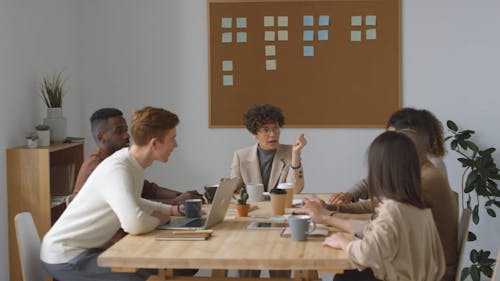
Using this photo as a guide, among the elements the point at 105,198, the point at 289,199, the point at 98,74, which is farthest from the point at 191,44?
the point at 105,198

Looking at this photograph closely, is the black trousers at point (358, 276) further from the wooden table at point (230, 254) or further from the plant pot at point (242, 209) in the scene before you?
the plant pot at point (242, 209)

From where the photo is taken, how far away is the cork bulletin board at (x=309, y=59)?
525cm

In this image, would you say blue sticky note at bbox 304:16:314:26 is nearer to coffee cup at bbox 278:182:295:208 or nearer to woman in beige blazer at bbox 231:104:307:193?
woman in beige blazer at bbox 231:104:307:193

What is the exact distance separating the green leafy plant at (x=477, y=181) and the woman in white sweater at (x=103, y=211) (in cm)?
266

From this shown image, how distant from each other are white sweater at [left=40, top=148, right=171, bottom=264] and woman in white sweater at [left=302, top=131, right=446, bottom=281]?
35.8 inches

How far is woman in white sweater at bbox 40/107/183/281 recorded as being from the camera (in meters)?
2.88

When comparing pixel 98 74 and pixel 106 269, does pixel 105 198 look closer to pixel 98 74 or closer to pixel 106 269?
pixel 106 269

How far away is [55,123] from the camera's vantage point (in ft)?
15.1

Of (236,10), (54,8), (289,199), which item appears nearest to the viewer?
(289,199)

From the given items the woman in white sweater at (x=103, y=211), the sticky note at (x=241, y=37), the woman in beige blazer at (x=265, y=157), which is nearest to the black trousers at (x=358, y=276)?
the woman in white sweater at (x=103, y=211)

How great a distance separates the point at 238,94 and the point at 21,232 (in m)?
2.63

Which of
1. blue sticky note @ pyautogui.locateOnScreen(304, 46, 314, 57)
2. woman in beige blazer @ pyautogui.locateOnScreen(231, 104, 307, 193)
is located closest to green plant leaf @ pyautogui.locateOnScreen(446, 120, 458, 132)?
blue sticky note @ pyautogui.locateOnScreen(304, 46, 314, 57)

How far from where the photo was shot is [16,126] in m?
4.38

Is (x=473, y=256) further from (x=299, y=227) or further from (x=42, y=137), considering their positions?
(x=42, y=137)
